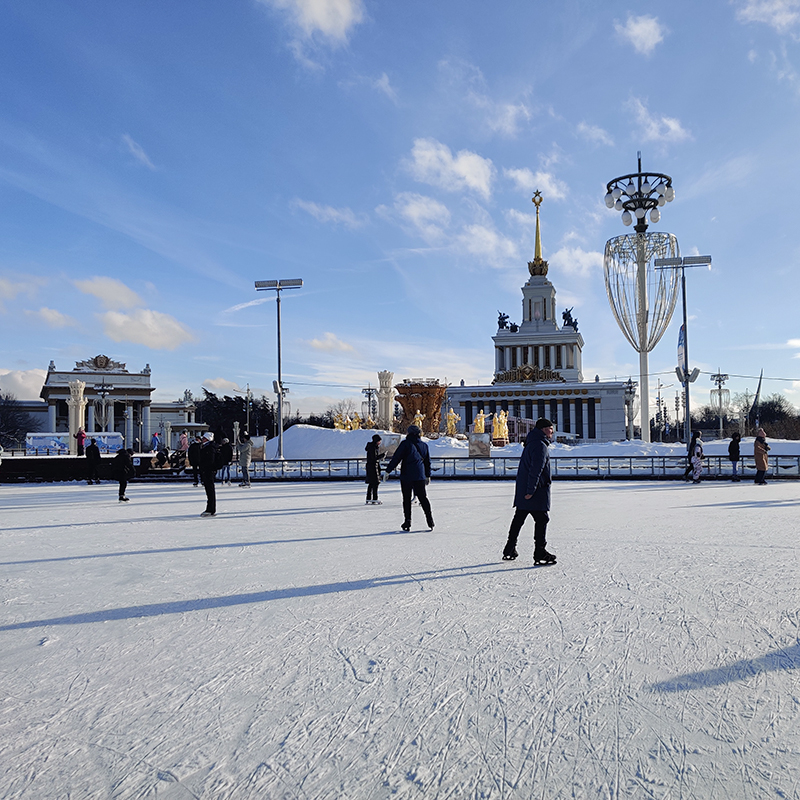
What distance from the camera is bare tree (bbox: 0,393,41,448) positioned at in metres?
66.2

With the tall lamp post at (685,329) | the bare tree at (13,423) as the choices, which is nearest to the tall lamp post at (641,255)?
the tall lamp post at (685,329)

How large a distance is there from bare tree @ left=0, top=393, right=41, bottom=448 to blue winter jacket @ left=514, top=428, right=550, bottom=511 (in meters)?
69.9

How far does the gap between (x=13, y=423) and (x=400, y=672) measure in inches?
3033

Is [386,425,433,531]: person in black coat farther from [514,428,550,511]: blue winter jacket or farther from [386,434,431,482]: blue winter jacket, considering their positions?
[514,428,550,511]: blue winter jacket

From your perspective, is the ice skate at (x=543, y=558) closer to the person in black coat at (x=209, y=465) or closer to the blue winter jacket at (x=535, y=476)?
the blue winter jacket at (x=535, y=476)

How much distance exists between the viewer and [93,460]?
18766mm

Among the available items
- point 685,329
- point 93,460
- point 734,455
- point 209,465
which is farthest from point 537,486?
point 685,329

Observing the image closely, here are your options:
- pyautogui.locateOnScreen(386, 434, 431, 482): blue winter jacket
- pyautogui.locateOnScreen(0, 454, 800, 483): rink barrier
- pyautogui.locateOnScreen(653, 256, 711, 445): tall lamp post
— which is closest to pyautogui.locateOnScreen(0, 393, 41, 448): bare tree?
pyautogui.locateOnScreen(0, 454, 800, 483): rink barrier

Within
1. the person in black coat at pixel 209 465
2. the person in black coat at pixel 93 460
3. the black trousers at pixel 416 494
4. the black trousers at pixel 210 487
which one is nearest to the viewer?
the black trousers at pixel 416 494

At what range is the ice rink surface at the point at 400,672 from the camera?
245cm

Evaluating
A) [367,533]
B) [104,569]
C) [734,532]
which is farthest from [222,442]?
[734,532]

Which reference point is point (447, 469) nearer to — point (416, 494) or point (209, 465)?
point (209, 465)

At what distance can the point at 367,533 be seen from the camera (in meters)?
8.75

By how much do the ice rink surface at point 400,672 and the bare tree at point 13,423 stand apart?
6916 cm
